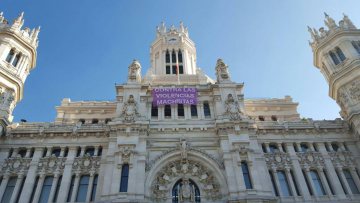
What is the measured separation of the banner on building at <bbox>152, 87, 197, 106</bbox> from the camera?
125ft

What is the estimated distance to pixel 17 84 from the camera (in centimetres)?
3794

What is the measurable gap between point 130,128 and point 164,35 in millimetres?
34993

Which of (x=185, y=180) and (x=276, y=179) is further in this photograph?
(x=276, y=179)

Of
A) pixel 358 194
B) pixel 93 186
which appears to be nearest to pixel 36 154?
pixel 93 186

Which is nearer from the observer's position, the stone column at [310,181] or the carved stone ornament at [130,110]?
the stone column at [310,181]

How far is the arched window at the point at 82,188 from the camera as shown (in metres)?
31.1

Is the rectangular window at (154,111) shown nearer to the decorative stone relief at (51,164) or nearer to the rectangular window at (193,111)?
the rectangular window at (193,111)

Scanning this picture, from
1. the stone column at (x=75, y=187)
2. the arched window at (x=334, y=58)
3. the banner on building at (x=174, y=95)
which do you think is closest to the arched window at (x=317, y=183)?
the banner on building at (x=174, y=95)

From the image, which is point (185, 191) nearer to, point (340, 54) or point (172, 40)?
point (340, 54)

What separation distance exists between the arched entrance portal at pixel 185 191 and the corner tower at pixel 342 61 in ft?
63.7

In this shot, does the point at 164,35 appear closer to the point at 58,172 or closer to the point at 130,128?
the point at 130,128

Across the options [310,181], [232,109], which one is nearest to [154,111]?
[232,109]

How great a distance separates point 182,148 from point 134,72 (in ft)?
44.2

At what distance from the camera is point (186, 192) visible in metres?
30.5
